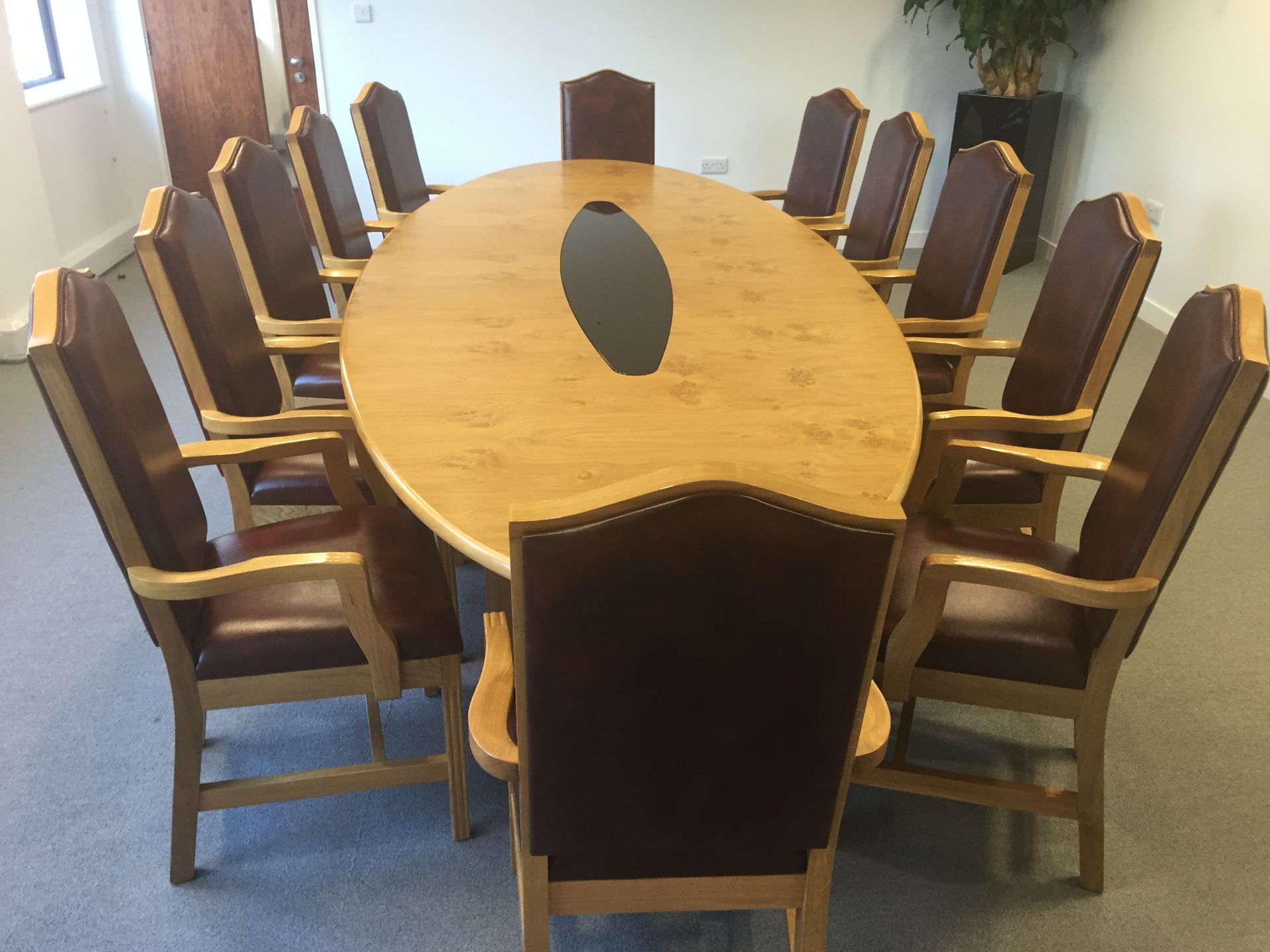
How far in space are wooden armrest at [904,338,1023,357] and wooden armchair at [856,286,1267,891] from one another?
20.4 inches

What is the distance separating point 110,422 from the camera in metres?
1.31

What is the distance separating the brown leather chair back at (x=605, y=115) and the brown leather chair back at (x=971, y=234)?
1604mm

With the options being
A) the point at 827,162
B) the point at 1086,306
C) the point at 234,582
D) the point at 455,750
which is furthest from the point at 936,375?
the point at 234,582

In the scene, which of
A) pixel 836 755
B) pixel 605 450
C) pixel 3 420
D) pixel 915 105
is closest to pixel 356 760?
pixel 605 450

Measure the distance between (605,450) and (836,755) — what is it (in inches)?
22.0

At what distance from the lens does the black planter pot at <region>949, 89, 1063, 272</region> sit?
4.65m

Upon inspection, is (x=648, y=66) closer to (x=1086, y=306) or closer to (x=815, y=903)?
(x=1086, y=306)

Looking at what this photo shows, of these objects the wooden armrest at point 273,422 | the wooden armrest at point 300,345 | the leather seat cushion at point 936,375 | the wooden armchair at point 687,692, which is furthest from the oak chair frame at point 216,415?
the leather seat cushion at point 936,375

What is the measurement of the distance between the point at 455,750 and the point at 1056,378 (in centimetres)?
140

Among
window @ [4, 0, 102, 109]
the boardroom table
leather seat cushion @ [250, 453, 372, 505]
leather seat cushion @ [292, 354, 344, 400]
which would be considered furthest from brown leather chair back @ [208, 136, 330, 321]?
window @ [4, 0, 102, 109]

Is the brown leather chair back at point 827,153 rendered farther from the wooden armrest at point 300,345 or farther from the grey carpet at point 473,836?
the wooden armrest at point 300,345

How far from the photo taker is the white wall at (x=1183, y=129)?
371cm

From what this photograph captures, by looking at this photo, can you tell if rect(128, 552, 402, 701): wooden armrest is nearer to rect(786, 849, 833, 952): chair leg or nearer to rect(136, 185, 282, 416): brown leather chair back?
rect(136, 185, 282, 416): brown leather chair back

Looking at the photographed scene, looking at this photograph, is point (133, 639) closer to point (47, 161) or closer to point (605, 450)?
point (605, 450)
